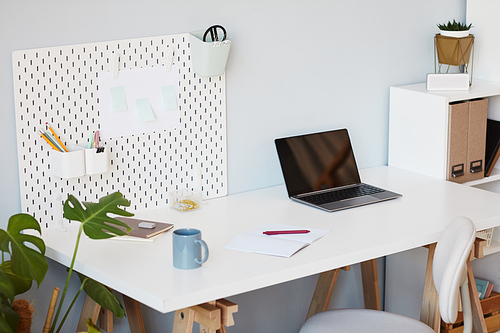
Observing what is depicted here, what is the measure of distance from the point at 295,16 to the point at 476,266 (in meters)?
1.28

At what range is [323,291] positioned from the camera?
2.19 m

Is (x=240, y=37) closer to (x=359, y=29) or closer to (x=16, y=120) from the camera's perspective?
(x=359, y=29)

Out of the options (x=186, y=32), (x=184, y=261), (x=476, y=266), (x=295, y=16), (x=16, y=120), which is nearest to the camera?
(x=184, y=261)

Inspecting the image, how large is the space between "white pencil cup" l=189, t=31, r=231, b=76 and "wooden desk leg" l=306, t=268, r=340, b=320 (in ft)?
2.75

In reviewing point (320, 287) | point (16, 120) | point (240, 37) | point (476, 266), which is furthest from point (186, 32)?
point (476, 266)

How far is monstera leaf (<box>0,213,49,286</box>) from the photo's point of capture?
1.33m

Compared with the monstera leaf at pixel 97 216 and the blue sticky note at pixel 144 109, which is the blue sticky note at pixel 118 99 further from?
the monstera leaf at pixel 97 216

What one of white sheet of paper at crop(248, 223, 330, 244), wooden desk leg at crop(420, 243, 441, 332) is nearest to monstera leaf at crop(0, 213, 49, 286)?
white sheet of paper at crop(248, 223, 330, 244)

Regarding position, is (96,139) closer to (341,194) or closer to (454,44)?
(341,194)

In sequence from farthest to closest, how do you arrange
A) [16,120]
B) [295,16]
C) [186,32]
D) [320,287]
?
1. [320,287]
2. [295,16]
3. [186,32]
4. [16,120]

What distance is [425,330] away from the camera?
5.40ft

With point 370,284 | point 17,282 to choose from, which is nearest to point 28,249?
point 17,282

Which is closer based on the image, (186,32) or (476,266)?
(186,32)

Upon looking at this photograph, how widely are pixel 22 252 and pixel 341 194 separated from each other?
41.5 inches
